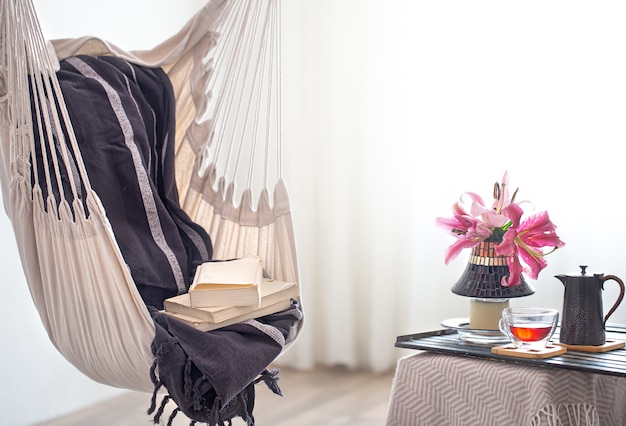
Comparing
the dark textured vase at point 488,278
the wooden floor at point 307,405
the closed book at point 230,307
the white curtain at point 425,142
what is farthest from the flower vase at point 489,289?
the white curtain at point 425,142

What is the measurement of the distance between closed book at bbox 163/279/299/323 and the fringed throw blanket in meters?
0.03

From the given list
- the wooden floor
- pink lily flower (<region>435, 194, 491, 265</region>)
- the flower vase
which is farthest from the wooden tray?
the wooden floor

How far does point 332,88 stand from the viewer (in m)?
2.99

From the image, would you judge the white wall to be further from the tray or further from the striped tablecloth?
the striped tablecloth

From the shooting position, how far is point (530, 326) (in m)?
1.51

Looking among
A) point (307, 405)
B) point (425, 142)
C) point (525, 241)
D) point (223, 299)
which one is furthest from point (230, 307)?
point (425, 142)

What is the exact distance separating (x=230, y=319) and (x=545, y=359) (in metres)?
0.62

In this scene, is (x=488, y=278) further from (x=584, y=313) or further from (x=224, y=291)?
(x=224, y=291)

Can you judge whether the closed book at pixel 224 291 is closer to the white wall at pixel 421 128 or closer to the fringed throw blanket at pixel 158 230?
the fringed throw blanket at pixel 158 230

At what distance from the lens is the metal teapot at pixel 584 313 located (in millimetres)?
1553

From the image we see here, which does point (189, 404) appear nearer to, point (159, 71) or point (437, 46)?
point (159, 71)

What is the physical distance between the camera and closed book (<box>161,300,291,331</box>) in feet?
4.88

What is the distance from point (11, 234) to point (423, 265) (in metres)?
1.45

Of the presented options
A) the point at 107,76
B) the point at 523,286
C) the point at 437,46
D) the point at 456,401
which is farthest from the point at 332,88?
the point at 456,401
